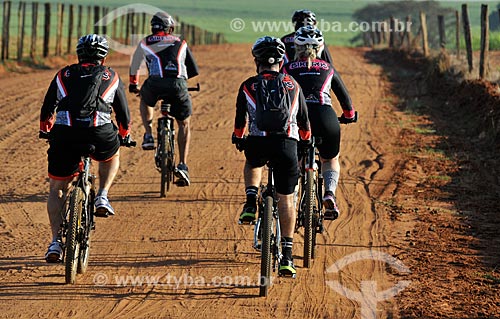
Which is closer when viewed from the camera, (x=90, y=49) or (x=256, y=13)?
(x=90, y=49)

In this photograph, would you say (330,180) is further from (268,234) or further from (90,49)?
(90,49)

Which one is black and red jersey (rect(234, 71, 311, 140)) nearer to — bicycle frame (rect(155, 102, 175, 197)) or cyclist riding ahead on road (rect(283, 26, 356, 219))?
cyclist riding ahead on road (rect(283, 26, 356, 219))

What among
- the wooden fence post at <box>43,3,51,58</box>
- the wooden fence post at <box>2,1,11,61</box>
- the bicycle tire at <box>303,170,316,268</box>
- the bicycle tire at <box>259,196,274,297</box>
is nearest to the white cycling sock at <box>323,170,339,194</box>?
the bicycle tire at <box>303,170,316,268</box>

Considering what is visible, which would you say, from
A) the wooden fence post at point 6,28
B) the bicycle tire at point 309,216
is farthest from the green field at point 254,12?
the bicycle tire at point 309,216

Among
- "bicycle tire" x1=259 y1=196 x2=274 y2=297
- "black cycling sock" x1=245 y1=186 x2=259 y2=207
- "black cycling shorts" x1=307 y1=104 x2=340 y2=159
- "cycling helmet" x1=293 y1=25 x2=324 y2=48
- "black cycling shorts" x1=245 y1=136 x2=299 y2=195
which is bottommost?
"bicycle tire" x1=259 y1=196 x2=274 y2=297

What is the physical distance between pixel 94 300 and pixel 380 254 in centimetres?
318

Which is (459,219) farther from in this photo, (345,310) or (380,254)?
(345,310)

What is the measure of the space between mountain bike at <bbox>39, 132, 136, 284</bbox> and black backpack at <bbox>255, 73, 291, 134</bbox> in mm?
1548

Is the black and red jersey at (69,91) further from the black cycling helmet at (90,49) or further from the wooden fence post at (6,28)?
the wooden fence post at (6,28)

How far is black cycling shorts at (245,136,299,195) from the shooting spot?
25.7ft

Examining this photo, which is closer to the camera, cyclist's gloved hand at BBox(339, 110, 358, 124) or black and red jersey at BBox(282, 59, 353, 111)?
black and red jersey at BBox(282, 59, 353, 111)

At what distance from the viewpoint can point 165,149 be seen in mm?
11883

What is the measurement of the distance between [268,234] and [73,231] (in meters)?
1.69

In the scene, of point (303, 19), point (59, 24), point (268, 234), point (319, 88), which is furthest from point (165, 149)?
point (59, 24)
